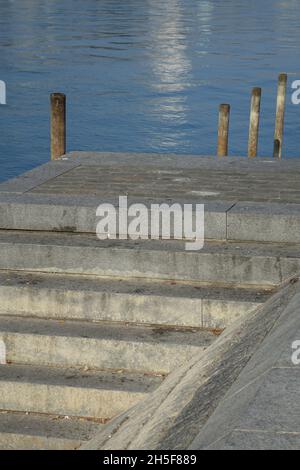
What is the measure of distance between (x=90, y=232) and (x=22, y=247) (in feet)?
2.34

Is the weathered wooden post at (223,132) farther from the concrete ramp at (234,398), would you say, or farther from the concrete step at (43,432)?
the concrete step at (43,432)

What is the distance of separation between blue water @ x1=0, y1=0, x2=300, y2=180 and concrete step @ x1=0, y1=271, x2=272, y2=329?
60.0ft

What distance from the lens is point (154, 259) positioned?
8289 millimetres

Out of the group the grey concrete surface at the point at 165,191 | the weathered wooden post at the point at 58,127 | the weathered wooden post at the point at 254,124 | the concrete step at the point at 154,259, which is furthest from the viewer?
the weathered wooden post at the point at 254,124

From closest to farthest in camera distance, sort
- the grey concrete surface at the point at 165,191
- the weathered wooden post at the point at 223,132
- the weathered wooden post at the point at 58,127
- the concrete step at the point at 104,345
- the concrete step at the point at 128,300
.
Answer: the concrete step at the point at 104,345 → the concrete step at the point at 128,300 → the grey concrete surface at the point at 165,191 → the weathered wooden post at the point at 58,127 → the weathered wooden post at the point at 223,132

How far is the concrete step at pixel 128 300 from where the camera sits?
7883mm

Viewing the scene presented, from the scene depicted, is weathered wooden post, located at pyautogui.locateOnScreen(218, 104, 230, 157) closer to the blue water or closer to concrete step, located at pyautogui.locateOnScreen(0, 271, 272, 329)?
the blue water

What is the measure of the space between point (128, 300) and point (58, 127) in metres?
6.70

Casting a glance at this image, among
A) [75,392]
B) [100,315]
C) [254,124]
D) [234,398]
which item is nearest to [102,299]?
[100,315]

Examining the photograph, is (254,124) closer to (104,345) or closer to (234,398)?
(104,345)

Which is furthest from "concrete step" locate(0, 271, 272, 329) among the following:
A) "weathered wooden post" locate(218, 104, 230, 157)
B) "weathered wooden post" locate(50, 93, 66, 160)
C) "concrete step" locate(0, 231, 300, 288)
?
"weathered wooden post" locate(218, 104, 230, 157)

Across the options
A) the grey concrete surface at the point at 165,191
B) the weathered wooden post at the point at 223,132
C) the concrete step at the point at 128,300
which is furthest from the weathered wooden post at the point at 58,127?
the concrete step at the point at 128,300

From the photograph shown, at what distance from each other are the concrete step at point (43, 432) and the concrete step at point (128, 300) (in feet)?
3.41
